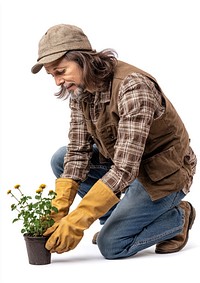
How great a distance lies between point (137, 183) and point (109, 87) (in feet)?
1.90

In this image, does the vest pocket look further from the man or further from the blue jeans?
the blue jeans

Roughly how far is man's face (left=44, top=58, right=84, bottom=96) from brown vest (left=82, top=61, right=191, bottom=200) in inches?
7.1

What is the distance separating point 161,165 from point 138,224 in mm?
359

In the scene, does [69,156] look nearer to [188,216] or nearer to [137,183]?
[137,183]

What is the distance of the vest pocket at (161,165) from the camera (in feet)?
14.9

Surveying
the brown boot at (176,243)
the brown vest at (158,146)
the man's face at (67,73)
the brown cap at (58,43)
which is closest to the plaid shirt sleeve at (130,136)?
the brown vest at (158,146)

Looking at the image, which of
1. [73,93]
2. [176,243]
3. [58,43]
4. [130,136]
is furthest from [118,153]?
[176,243]

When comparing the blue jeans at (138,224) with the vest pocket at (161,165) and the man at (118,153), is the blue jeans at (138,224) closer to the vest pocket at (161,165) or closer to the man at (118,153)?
the man at (118,153)

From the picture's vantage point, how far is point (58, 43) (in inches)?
171

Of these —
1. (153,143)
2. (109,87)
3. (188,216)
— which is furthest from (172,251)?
(109,87)

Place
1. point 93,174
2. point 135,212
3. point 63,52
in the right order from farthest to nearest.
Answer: point 93,174, point 135,212, point 63,52

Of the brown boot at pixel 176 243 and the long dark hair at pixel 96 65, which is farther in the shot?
the brown boot at pixel 176 243

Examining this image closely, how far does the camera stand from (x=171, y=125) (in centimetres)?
456

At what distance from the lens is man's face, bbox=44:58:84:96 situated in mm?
4379
